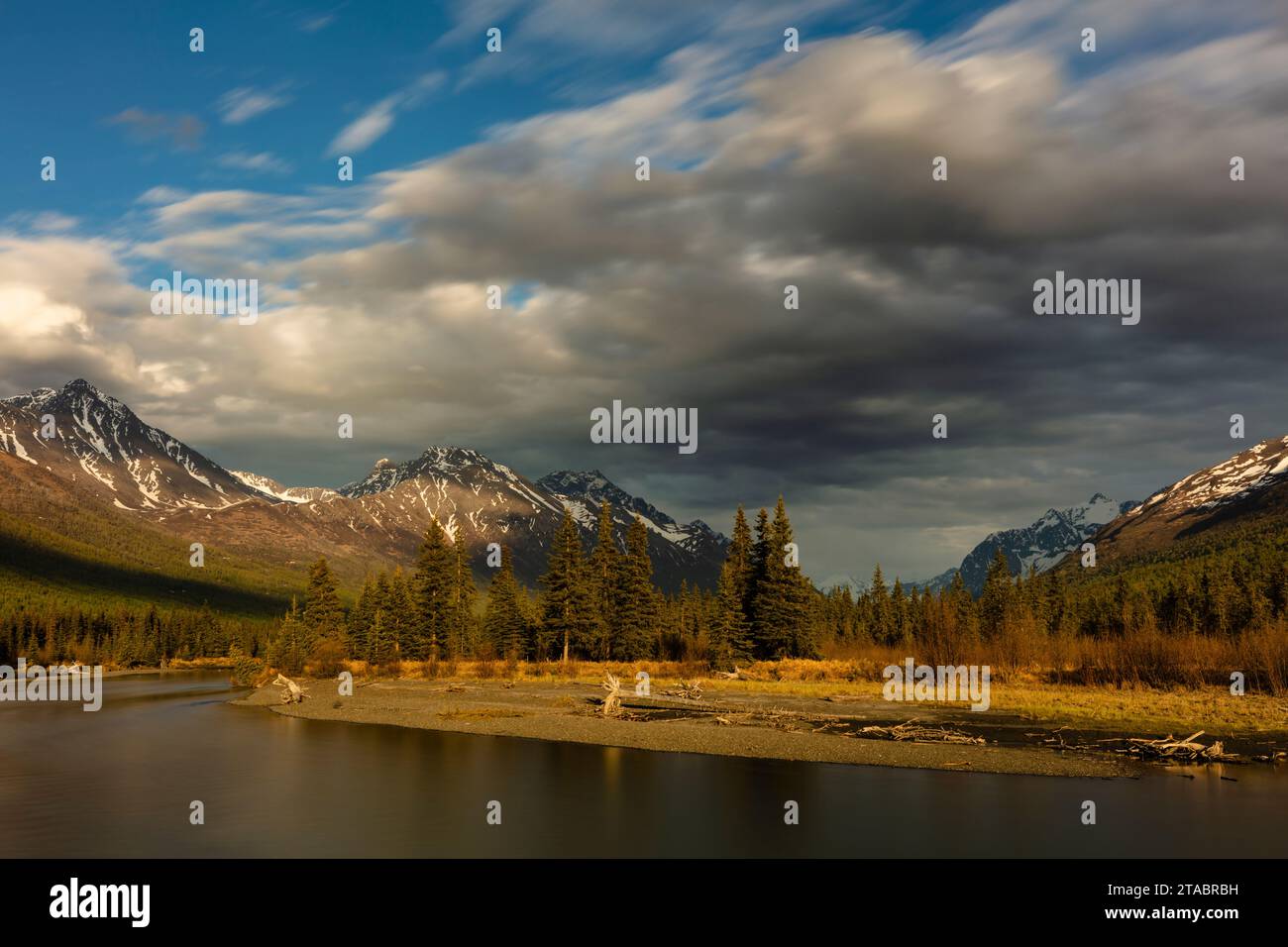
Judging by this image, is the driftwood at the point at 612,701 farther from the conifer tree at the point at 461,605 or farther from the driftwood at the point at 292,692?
the conifer tree at the point at 461,605

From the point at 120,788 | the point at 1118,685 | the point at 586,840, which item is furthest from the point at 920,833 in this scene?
the point at 1118,685

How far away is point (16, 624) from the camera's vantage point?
533 feet

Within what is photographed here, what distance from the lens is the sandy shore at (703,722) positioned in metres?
37.3

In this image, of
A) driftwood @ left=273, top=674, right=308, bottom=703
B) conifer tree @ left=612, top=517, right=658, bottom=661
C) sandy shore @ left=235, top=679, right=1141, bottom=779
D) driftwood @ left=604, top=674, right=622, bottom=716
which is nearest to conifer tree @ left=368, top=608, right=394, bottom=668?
sandy shore @ left=235, top=679, right=1141, bottom=779

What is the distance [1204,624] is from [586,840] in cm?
12255

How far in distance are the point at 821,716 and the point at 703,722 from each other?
24.0 feet

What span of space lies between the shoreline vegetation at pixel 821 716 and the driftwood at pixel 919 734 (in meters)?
0.10

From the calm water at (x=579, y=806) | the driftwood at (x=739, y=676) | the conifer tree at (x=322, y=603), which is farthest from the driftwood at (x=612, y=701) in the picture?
the conifer tree at (x=322, y=603)

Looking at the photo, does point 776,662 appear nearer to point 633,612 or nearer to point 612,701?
point 633,612

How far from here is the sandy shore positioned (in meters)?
37.3

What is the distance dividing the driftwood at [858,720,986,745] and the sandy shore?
3.55ft

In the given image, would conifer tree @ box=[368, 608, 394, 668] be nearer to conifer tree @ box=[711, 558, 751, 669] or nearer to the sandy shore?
the sandy shore

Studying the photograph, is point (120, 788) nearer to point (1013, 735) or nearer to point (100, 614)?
point (1013, 735)

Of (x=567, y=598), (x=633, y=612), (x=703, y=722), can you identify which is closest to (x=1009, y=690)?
(x=703, y=722)
